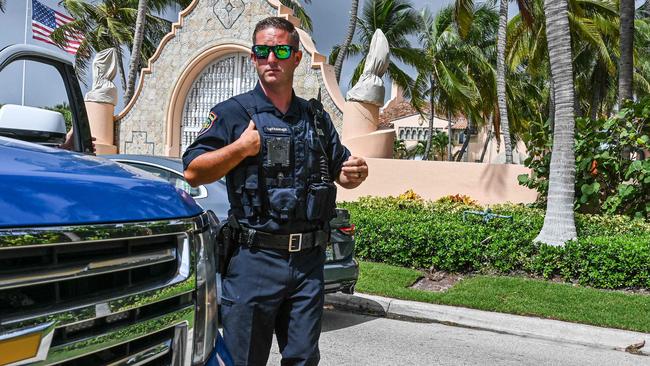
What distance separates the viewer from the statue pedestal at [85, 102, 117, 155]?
15914 millimetres

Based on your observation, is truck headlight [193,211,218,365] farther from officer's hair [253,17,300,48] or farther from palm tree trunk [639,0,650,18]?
palm tree trunk [639,0,650,18]

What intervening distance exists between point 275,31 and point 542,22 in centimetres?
1856

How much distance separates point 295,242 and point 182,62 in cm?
1381

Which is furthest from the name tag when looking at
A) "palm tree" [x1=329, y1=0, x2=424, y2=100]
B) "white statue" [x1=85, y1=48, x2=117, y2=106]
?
"palm tree" [x1=329, y1=0, x2=424, y2=100]

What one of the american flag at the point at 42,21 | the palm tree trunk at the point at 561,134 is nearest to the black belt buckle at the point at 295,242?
the palm tree trunk at the point at 561,134

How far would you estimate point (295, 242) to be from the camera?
2566 millimetres

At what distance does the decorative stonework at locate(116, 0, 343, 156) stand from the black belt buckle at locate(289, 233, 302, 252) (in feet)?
36.2

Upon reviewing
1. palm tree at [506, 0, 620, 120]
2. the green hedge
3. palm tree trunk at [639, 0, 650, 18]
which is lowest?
the green hedge

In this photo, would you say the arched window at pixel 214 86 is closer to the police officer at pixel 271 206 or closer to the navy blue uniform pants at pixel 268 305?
the police officer at pixel 271 206

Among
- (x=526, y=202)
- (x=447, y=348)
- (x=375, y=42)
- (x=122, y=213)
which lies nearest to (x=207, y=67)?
(x=375, y=42)

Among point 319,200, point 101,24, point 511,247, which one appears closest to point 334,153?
point 319,200

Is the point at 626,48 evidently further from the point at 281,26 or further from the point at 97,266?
the point at 97,266

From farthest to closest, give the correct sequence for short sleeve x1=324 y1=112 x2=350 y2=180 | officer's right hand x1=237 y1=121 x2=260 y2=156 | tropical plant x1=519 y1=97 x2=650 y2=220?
tropical plant x1=519 y1=97 x2=650 y2=220 → short sleeve x1=324 y1=112 x2=350 y2=180 → officer's right hand x1=237 y1=121 x2=260 y2=156

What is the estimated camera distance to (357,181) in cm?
279
